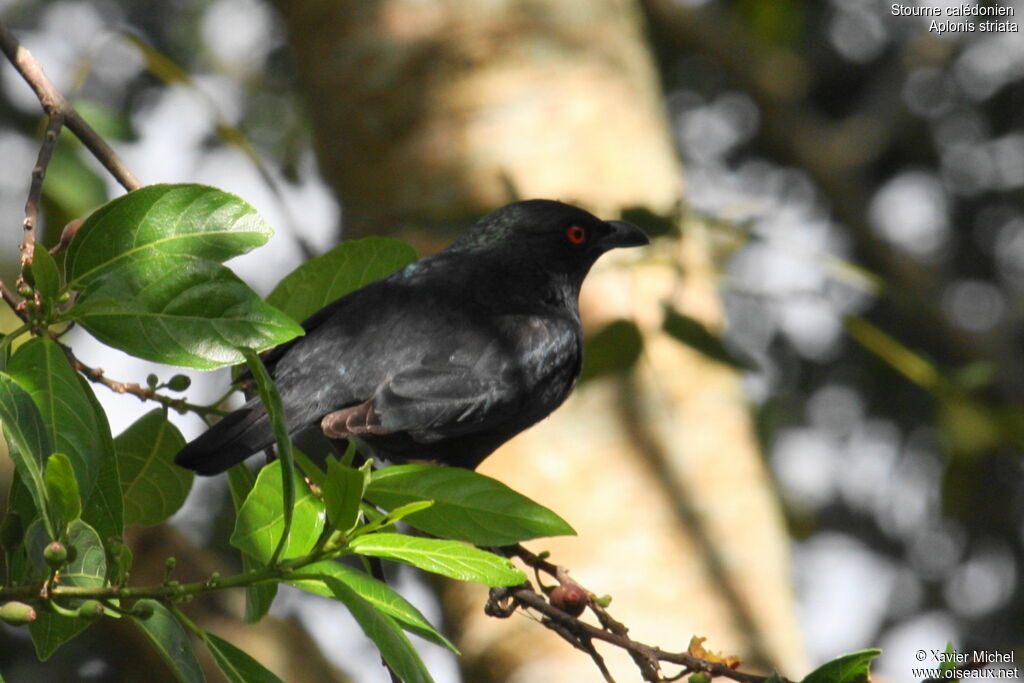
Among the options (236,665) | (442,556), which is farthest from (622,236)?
(236,665)

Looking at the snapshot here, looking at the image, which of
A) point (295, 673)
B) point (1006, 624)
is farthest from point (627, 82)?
point (1006, 624)

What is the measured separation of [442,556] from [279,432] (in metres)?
0.35

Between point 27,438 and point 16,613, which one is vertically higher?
point 27,438

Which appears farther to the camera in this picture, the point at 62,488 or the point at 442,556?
the point at 442,556

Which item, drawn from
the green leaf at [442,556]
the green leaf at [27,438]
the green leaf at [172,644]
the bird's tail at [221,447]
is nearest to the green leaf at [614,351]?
the bird's tail at [221,447]

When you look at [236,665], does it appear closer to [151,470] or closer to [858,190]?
[151,470]

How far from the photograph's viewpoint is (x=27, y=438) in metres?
1.68

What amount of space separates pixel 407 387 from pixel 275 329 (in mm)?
1139

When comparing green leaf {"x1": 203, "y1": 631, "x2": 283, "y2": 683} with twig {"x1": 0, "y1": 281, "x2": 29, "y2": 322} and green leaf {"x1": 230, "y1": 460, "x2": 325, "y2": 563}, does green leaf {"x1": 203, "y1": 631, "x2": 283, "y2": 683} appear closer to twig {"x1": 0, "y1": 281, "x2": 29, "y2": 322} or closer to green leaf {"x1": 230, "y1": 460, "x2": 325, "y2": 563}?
green leaf {"x1": 230, "y1": 460, "x2": 325, "y2": 563}

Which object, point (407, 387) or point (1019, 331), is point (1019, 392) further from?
point (407, 387)

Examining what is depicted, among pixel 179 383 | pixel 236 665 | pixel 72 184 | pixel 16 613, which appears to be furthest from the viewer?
pixel 72 184

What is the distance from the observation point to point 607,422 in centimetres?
428

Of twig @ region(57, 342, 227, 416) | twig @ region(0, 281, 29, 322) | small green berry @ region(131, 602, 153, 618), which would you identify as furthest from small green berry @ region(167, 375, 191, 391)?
small green berry @ region(131, 602, 153, 618)

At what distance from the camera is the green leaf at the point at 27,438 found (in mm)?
1614
